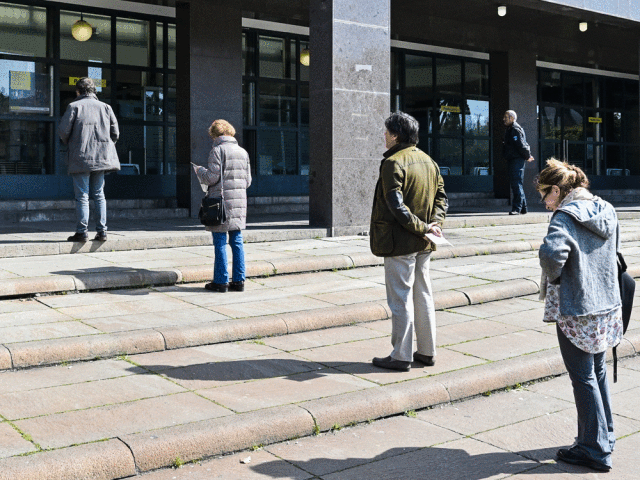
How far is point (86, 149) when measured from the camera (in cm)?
931

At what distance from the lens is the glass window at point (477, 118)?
853 inches

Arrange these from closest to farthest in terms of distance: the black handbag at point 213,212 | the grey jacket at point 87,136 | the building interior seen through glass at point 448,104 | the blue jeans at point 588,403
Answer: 1. the blue jeans at point 588,403
2. the black handbag at point 213,212
3. the grey jacket at point 87,136
4. the building interior seen through glass at point 448,104

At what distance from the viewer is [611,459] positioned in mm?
4383

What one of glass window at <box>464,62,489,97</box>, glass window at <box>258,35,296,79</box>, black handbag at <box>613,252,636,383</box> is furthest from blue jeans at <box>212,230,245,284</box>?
glass window at <box>464,62,489,97</box>

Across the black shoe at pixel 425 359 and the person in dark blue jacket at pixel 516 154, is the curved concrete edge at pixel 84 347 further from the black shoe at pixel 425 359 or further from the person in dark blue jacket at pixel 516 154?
the person in dark blue jacket at pixel 516 154

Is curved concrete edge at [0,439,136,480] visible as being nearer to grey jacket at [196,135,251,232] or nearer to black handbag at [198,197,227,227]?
black handbag at [198,197,227,227]

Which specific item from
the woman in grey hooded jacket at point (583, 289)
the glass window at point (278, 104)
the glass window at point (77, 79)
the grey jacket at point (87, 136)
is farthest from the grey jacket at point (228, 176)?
the glass window at point (278, 104)

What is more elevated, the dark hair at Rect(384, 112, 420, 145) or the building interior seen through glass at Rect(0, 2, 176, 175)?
the building interior seen through glass at Rect(0, 2, 176, 175)

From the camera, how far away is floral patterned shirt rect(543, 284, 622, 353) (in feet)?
13.6

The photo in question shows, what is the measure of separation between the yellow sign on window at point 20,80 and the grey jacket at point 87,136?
18.0ft

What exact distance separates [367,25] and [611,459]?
29.5 ft

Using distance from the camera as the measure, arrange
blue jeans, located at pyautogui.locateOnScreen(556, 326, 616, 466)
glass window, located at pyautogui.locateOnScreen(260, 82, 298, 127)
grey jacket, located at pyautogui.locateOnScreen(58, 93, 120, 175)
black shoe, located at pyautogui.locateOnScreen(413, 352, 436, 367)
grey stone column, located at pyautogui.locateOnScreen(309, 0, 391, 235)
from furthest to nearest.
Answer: glass window, located at pyautogui.locateOnScreen(260, 82, 298, 127) < grey stone column, located at pyautogui.locateOnScreen(309, 0, 391, 235) < grey jacket, located at pyautogui.locateOnScreen(58, 93, 120, 175) < black shoe, located at pyautogui.locateOnScreen(413, 352, 436, 367) < blue jeans, located at pyautogui.locateOnScreen(556, 326, 616, 466)

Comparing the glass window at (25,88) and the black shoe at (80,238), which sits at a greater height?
the glass window at (25,88)

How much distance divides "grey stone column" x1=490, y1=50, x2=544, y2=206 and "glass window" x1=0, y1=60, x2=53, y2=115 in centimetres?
1064
